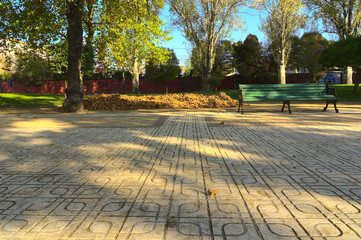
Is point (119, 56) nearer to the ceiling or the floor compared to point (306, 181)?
nearer to the ceiling

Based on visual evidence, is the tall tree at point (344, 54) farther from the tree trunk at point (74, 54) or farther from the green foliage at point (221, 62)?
the green foliage at point (221, 62)

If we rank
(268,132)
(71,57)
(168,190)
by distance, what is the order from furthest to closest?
(71,57) < (268,132) < (168,190)

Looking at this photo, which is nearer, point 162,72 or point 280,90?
point 280,90

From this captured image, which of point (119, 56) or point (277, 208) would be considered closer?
point (277, 208)

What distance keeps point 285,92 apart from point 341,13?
21737 mm

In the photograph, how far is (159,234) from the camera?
2.06 metres

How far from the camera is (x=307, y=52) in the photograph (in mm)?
36781

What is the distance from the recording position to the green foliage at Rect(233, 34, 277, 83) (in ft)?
122

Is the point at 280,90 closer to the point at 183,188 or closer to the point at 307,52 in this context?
the point at 183,188

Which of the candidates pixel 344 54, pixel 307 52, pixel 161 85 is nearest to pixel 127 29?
pixel 344 54

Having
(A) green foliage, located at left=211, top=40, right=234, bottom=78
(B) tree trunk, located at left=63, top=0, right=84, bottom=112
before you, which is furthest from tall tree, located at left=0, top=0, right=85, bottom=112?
(A) green foliage, located at left=211, top=40, right=234, bottom=78

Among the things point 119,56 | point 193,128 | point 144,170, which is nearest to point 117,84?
point 119,56

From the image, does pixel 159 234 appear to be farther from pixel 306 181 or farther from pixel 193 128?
pixel 193 128

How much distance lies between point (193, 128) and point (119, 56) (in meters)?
10.0
